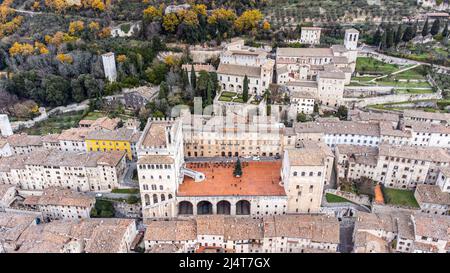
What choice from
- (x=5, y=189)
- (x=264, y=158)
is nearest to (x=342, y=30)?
(x=264, y=158)

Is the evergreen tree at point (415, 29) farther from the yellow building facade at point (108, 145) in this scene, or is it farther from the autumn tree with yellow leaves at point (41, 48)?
the autumn tree with yellow leaves at point (41, 48)

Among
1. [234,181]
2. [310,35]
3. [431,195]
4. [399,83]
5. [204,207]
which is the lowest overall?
[204,207]

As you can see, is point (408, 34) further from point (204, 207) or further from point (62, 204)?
point (62, 204)

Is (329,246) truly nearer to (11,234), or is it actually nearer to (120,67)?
(11,234)

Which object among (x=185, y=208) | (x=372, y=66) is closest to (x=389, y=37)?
(x=372, y=66)

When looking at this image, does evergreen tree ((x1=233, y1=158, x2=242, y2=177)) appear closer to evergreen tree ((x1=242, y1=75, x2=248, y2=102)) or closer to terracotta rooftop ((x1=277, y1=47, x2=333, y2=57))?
evergreen tree ((x1=242, y1=75, x2=248, y2=102))

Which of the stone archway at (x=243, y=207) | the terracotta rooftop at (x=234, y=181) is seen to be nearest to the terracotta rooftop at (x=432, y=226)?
the terracotta rooftop at (x=234, y=181)
